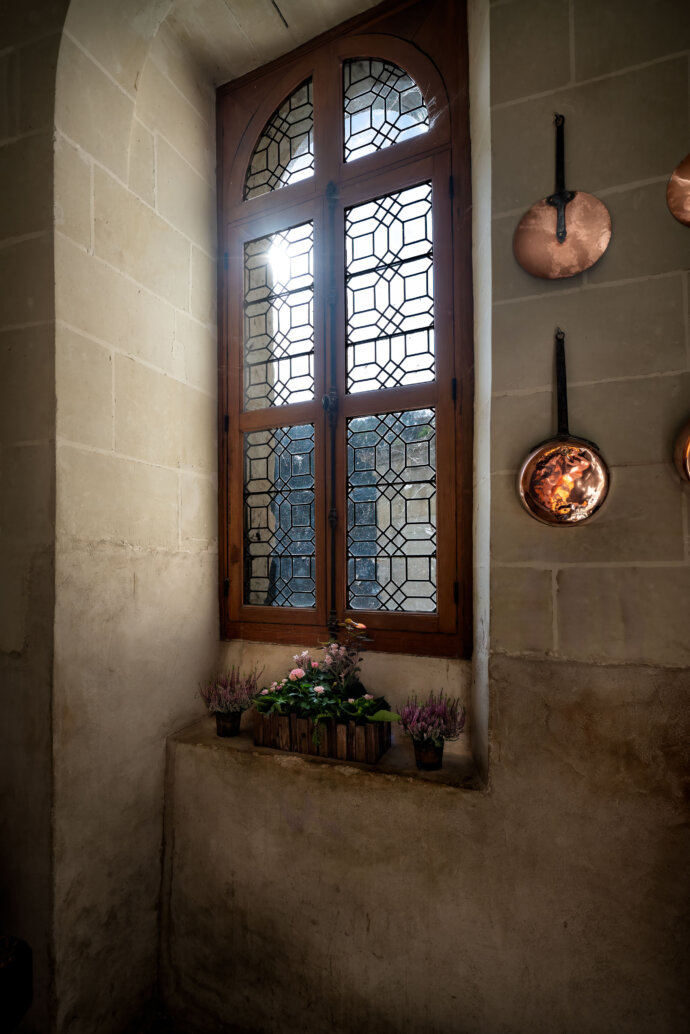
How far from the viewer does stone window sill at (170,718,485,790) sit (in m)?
1.79

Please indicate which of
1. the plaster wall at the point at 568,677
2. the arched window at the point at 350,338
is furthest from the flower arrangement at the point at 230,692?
the plaster wall at the point at 568,677

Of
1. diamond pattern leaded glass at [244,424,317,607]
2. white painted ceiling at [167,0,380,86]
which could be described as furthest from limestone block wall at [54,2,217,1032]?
diamond pattern leaded glass at [244,424,317,607]

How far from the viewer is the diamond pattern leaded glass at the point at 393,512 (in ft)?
7.11

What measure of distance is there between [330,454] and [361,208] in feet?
3.65

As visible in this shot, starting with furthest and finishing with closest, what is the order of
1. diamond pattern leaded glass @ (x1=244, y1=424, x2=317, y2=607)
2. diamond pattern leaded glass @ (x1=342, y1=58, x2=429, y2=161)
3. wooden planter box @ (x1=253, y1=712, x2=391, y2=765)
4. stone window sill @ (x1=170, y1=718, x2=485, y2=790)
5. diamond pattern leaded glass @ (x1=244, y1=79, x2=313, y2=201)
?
diamond pattern leaded glass @ (x1=244, y1=79, x2=313, y2=201) < diamond pattern leaded glass @ (x1=244, y1=424, x2=317, y2=607) < diamond pattern leaded glass @ (x1=342, y1=58, x2=429, y2=161) < wooden planter box @ (x1=253, y1=712, x2=391, y2=765) < stone window sill @ (x1=170, y1=718, x2=485, y2=790)

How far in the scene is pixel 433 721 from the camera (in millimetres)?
1857

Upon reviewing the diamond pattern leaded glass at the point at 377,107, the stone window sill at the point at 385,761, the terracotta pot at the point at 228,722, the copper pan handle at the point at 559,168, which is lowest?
the stone window sill at the point at 385,761

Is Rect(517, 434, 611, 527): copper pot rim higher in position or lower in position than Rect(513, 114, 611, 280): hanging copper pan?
lower

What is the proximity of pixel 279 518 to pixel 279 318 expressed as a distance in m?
0.97

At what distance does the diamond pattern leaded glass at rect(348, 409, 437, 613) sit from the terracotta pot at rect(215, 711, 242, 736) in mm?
675

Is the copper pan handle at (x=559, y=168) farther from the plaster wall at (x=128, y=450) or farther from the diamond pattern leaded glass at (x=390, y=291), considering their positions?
the plaster wall at (x=128, y=450)

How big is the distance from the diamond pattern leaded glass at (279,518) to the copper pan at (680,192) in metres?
1.51

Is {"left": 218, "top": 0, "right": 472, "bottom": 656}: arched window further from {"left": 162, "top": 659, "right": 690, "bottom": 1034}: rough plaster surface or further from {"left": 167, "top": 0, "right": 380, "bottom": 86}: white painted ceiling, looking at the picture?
{"left": 162, "top": 659, "right": 690, "bottom": 1034}: rough plaster surface

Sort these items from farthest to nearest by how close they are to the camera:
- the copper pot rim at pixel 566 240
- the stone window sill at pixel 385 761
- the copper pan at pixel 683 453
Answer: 1. the stone window sill at pixel 385 761
2. the copper pot rim at pixel 566 240
3. the copper pan at pixel 683 453
